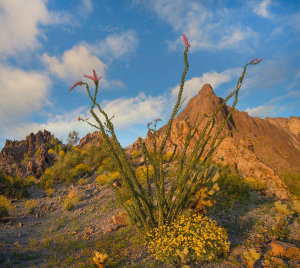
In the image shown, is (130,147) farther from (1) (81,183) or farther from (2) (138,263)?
(2) (138,263)

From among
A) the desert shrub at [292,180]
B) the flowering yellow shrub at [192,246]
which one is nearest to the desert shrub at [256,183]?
the desert shrub at [292,180]

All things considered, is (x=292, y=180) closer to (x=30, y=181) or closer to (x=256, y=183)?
(x=256, y=183)

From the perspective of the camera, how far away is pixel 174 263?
10.9 feet

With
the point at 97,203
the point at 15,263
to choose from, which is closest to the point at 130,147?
the point at 97,203

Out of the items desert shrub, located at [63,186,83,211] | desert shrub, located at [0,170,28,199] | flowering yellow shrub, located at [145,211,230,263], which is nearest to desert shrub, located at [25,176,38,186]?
desert shrub, located at [0,170,28,199]

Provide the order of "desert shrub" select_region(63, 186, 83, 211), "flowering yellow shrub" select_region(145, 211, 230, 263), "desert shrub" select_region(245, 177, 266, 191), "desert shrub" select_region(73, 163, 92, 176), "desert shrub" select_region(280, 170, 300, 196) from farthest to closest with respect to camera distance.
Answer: "desert shrub" select_region(73, 163, 92, 176), "desert shrub" select_region(63, 186, 83, 211), "desert shrub" select_region(245, 177, 266, 191), "desert shrub" select_region(280, 170, 300, 196), "flowering yellow shrub" select_region(145, 211, 230, 263)

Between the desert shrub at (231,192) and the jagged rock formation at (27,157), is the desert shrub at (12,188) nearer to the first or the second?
the jagged rock formation at (27,157)

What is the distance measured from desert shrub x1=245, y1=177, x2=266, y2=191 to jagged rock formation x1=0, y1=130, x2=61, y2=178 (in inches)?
523

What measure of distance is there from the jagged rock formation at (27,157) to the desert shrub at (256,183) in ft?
43.6

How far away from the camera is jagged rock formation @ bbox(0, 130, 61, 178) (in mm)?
12984

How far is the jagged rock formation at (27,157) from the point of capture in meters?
13.0

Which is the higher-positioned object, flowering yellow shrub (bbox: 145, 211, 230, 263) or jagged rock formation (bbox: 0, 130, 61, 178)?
jagged rock formation (bbox: 0, 130, 61, 178)

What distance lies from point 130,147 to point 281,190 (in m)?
16.5

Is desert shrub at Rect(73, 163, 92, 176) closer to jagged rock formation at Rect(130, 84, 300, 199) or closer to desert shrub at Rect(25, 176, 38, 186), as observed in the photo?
desert shrub at Rect(25, 176, 38, 186)
